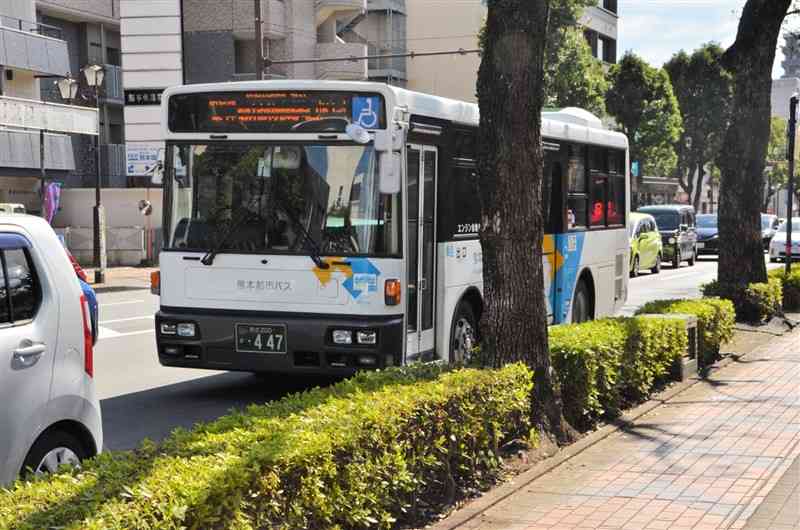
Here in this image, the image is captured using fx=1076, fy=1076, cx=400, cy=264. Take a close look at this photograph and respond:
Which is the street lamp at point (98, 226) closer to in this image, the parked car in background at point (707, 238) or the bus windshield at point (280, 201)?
the bus windshield at point (280, 201)

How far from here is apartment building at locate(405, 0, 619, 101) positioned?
58344mm

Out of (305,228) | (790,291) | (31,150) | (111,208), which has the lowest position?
(790,291)

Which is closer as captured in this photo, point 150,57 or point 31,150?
point 31,150

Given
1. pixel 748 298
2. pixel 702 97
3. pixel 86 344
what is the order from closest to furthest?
pixel 86 344 < pixel 748 298 < pixel 702 97

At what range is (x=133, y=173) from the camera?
36188 mm

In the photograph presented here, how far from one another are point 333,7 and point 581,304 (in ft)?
105

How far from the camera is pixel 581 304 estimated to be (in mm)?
15172

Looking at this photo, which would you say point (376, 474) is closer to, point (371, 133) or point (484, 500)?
point (484, 500)

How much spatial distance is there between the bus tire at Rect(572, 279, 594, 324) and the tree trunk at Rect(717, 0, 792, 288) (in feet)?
7.68

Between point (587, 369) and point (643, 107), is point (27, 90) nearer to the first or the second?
point (587, 369)

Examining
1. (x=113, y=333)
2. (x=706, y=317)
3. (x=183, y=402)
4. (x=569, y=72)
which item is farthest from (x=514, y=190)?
(x=569, y=72)

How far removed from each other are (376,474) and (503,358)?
2.55 meters

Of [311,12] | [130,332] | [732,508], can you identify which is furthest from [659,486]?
[311,12]

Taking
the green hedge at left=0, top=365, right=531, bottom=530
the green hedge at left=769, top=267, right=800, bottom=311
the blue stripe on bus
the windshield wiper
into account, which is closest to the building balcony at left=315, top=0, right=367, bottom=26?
the green hedge at left=769, top=267, right=800, bottom=311
